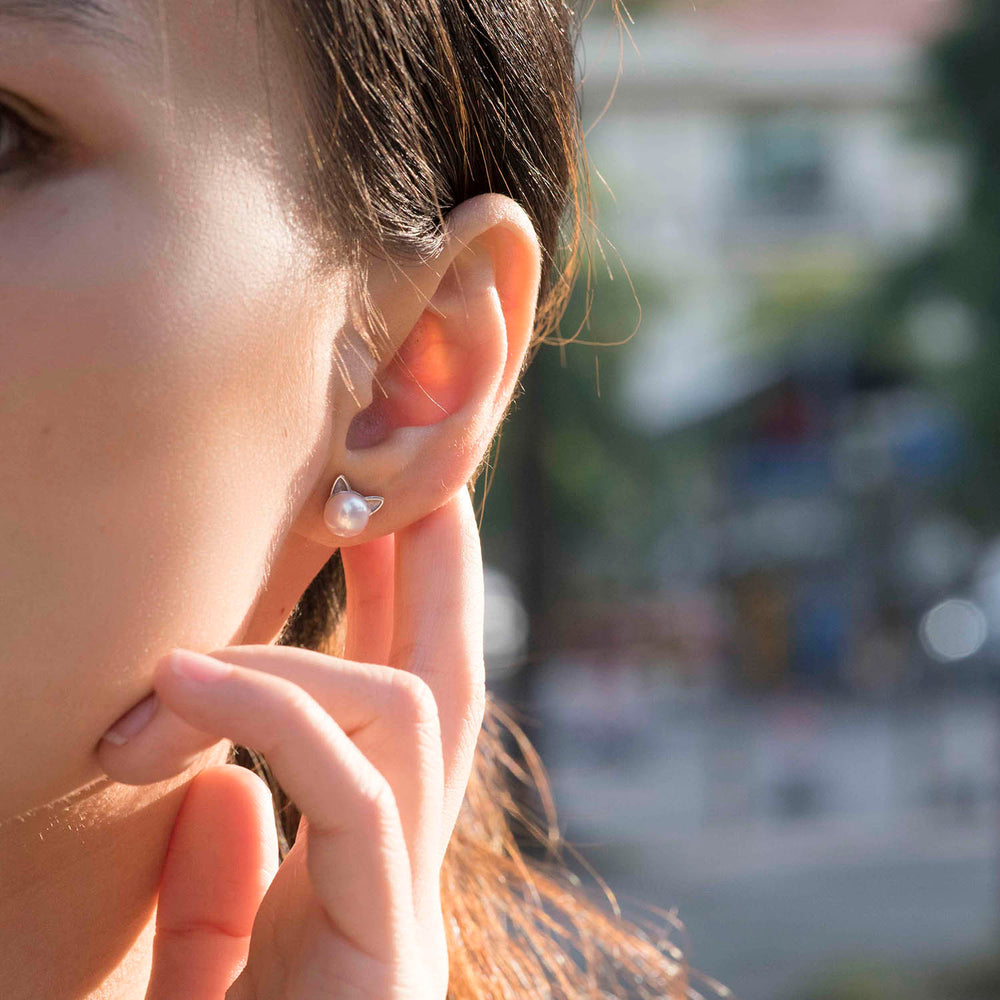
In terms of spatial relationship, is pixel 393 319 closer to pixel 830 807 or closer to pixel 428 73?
pixel 428 73

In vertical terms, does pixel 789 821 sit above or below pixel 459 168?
below

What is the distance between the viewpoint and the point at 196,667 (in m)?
1.14

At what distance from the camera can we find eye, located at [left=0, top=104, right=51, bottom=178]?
1.08 m

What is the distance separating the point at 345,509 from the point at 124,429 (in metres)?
0.33

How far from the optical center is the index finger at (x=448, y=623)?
1487 mm

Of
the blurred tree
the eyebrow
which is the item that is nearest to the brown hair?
the eyebrow

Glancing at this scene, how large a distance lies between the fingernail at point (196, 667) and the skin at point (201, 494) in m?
0.01

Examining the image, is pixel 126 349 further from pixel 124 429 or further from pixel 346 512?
pixel 346 512

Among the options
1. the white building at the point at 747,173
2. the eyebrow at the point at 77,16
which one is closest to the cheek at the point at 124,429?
the eyebrow at the point at 77,16

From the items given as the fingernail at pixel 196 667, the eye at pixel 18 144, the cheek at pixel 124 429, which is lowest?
the fingernail at pixel 196 667

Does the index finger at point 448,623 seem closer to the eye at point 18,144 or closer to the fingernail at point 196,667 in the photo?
the fingernail at point 196,667

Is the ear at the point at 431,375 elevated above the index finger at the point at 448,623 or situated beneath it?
elevated above

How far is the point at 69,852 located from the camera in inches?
54.5

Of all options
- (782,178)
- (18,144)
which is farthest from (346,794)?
(782,178)
